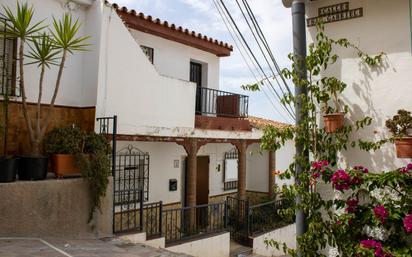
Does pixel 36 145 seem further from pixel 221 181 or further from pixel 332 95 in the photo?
pixel 221 181

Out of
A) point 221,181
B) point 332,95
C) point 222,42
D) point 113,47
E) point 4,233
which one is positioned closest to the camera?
point 332,95

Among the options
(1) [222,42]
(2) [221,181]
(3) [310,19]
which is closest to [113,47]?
(3) [310,19]

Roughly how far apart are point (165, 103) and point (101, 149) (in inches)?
121

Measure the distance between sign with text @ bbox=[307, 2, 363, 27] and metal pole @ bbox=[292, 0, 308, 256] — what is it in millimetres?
556

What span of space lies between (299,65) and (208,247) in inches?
273

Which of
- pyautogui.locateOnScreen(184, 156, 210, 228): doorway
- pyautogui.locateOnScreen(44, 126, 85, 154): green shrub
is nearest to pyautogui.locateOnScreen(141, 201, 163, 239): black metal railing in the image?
pyautogui.locateOnScreen(44, 126, 85, 154): green shrub

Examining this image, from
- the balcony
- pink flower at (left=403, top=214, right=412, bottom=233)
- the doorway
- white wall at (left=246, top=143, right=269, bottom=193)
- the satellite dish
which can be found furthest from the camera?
white wall at (left=246, top=143, right=269, bottom=193)

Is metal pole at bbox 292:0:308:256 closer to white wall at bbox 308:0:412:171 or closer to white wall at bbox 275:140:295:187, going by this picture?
white wall at bbox 308:0:412:171

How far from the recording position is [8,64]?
764 cm

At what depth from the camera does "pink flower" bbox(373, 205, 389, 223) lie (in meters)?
3.87

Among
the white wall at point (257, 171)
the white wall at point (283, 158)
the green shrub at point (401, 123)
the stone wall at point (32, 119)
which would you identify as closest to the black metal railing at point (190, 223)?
the stone wall at point (32, 119)

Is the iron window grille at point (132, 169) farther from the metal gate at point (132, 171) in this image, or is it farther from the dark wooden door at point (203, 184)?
the dark wooden door at point (203, 184)

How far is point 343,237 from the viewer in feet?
14.2

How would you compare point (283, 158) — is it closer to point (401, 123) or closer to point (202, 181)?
point (202, 181)
